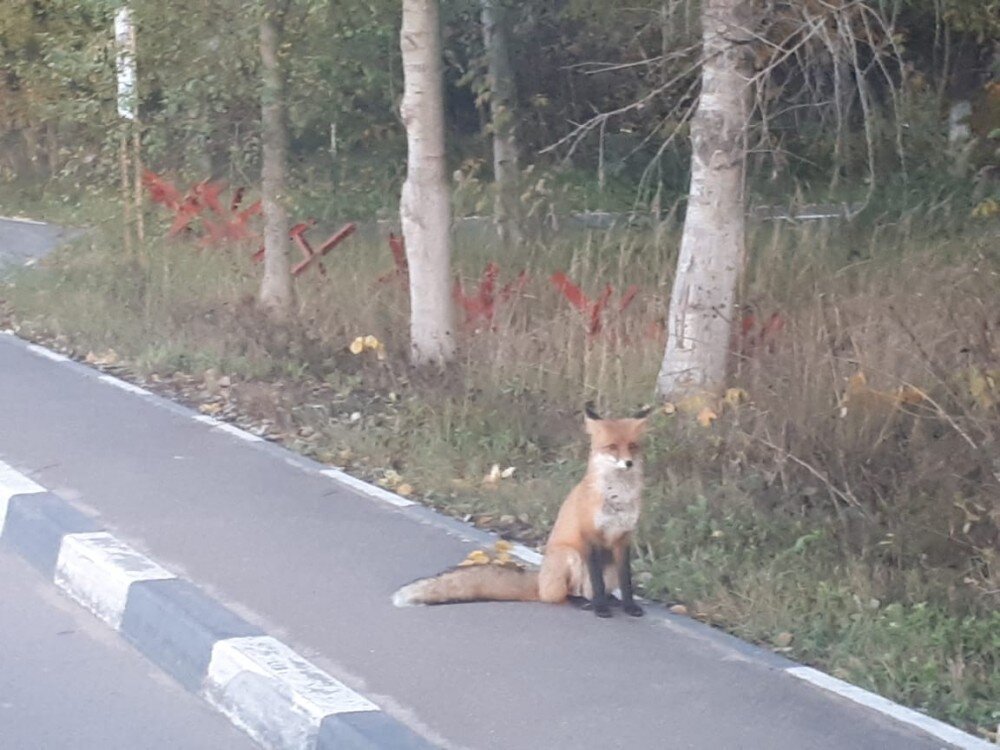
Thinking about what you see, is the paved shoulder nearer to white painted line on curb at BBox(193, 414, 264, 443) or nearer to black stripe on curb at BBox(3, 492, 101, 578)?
white painted line on curb at BBox(193, 414, 264, 443)

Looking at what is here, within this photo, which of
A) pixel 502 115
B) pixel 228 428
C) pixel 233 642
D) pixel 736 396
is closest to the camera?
pixel 233 642

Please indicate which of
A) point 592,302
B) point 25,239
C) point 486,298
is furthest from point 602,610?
point 25,239

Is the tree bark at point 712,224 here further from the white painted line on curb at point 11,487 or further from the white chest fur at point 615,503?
the white painted line on curb at point 11,487

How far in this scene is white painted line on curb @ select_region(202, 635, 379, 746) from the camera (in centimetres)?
477

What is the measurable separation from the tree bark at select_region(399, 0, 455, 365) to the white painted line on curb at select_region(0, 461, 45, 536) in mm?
3111

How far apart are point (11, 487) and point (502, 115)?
768 centimetres

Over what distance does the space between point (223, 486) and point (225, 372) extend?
2910 mm

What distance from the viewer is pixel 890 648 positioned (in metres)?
5.25

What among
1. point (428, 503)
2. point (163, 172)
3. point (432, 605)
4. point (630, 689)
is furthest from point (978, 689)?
point (163, 172)

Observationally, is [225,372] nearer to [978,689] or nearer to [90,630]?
[90,630]

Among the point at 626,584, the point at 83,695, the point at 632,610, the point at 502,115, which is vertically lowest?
the point at 83,695

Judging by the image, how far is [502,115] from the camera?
1405cm

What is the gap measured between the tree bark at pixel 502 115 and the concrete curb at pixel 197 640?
768 cm

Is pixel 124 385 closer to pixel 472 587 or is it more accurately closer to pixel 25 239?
pixel 472 587
